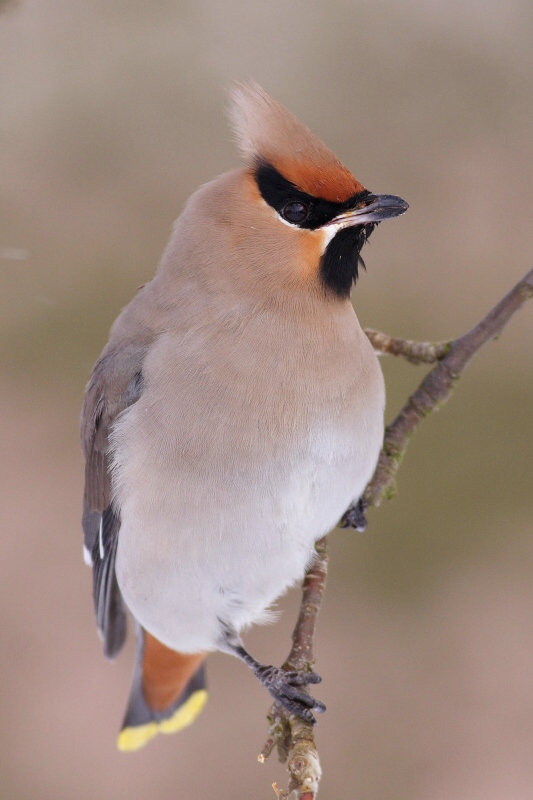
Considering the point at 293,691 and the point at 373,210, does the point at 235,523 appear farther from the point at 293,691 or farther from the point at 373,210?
the point at 373,210

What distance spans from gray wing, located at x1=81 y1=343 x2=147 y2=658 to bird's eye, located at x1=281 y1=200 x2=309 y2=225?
61cm

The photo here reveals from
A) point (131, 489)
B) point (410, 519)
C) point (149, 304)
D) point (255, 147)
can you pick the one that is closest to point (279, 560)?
point (131, 489)

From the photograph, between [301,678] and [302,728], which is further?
[301,678]

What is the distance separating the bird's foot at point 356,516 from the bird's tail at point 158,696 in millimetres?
885

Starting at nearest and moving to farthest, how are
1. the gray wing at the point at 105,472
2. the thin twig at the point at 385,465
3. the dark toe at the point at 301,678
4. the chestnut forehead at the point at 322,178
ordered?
1. the thin twig at the point at 385,465
2. the chestnut forehead at the point at 322,178
3. the dark toe at the point at 301,678
4. the gray wing at the point at 105,472

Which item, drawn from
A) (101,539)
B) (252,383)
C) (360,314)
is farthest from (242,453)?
(360,314)

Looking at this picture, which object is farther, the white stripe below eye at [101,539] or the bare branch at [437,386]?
the white stripe below eye at [101,539]

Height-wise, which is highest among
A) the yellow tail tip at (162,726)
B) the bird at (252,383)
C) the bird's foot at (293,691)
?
the bird at (252,383)

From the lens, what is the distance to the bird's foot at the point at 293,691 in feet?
9.01

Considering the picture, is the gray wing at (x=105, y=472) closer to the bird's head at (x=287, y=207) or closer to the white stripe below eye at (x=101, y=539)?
the white stripe below eye at (x=101, y=539)

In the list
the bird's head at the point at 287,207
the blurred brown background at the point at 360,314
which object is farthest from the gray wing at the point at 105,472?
the blurred brown background at the point at 360,314

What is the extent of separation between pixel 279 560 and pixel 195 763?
234cm

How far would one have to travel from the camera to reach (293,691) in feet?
9.26

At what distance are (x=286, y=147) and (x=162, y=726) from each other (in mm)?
2552
